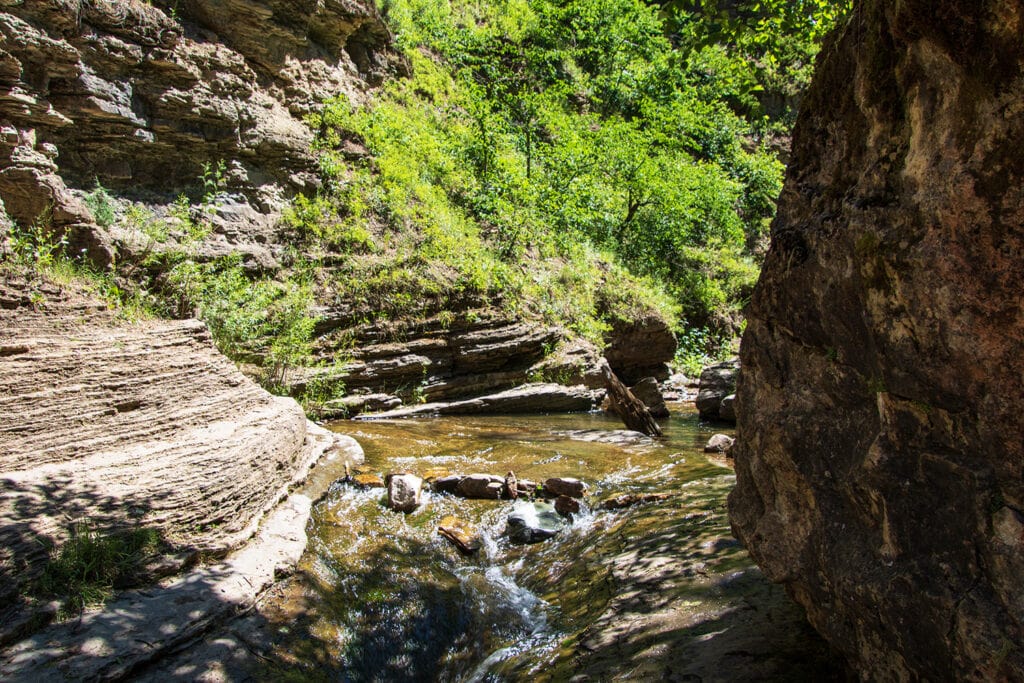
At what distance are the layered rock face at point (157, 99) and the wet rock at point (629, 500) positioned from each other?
700 centimetres

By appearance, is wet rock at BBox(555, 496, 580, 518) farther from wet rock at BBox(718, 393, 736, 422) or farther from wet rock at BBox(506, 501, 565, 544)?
wet rock at BBox(718, 393, 736, 422)

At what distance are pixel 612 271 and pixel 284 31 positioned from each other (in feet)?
28.2

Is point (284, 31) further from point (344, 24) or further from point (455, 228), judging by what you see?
point (455, 228)

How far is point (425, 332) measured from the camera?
35.1ft

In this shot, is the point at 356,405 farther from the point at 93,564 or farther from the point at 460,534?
the point at 93,564

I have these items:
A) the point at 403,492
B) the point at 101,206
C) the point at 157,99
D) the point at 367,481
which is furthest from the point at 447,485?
the point at 157,99

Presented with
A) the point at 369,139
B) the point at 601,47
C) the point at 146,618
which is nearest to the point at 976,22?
the point at 146,618

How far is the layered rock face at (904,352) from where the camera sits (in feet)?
5.53

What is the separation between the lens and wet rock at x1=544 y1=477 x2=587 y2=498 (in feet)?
18.6

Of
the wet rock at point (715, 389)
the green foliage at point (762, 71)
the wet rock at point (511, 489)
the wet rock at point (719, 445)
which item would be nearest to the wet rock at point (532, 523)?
the wet rock at point (511, 489)

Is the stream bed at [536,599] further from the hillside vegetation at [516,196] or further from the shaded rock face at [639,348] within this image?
the shaded rock face at [639,348]

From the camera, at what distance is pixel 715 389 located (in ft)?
35.6

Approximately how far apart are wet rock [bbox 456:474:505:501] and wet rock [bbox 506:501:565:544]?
1.00 ft

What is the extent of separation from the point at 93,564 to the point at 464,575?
2256 millimetres
